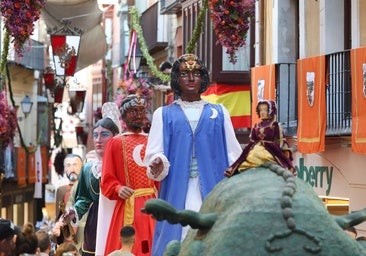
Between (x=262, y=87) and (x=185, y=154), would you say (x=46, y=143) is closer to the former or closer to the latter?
(x=262, y=87)

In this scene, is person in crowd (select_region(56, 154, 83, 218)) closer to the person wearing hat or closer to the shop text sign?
the shop text sign

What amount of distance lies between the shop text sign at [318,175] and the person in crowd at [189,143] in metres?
9.60

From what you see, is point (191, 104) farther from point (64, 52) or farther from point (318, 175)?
point (64, 52)

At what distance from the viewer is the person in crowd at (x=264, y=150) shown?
173 inches

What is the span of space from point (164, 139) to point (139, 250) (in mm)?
1823

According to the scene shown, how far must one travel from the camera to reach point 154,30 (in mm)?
37719

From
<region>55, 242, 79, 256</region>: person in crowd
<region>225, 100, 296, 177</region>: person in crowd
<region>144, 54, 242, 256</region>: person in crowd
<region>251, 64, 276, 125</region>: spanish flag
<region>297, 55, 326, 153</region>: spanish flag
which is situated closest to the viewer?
<region>225, 100, 296, 177</region>: person in crowd

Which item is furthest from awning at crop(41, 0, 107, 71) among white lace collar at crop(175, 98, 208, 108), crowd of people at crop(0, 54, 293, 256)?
white lace collar at crop(175, 98, 208, 108)

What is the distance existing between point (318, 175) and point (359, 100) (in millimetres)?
2944

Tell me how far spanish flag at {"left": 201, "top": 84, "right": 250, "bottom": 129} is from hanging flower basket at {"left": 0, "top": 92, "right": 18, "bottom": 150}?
7.96 m

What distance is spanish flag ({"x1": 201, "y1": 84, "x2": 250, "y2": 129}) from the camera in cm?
2434

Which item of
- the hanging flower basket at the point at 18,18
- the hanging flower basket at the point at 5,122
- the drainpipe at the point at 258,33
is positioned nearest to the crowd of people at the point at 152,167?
the hanging flower basket at the point at 18,18

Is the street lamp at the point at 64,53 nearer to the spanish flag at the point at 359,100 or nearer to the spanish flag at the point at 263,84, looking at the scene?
the spanish flag at the point at 263,84

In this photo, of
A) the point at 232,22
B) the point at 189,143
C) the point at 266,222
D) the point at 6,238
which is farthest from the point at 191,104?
the point at 232,22
